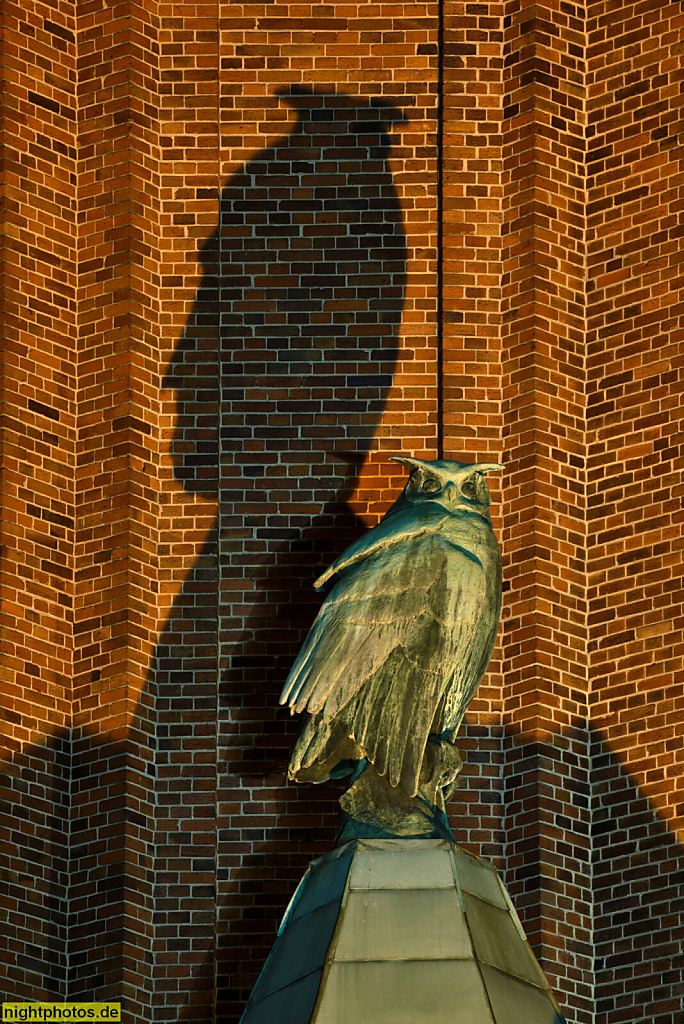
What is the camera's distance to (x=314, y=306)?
16.5 m

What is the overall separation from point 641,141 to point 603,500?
7.20 feet

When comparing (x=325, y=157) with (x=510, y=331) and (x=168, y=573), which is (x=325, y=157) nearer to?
(x=510, y=331)

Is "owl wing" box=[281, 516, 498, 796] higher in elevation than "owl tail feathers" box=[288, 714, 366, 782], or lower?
higher

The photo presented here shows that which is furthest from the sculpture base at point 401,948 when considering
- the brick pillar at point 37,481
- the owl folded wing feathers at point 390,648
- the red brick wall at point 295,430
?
the brick pillar at point 37,481

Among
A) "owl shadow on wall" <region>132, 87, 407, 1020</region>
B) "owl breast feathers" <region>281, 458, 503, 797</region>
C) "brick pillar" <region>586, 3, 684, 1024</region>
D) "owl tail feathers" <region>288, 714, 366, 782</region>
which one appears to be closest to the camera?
"owl breast feathers" <region>281, 458, 503, 797</region>

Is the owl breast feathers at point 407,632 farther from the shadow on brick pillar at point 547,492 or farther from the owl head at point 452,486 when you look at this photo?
the shadow on brick pillar at point 547,492

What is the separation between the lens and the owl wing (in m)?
12.8

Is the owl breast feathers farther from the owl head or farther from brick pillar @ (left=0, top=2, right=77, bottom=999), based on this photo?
brick pillar @ (left=0, top=2, right=77, bottom=999)

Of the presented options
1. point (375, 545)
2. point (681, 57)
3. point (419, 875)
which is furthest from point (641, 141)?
point (419, 875)

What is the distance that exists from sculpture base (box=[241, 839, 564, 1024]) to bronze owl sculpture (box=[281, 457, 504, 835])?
1.55 ft

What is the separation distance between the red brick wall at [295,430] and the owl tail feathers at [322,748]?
7.79 ft

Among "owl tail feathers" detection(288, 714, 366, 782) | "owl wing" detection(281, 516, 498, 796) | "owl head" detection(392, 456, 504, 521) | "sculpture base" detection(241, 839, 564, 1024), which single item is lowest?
"sculpture base" detection(241, 839, 564, 1024)

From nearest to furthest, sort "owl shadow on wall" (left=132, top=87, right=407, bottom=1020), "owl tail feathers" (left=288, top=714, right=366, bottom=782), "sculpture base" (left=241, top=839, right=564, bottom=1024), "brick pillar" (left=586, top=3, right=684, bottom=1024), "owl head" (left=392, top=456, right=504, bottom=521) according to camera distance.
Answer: "sculpture base" (left=241, top=839, right=564, bottom=1024)
"owl head" (left=392, top=456, right=504, bottom=521)
"owl tail feathers" (left=288, top=714, right=366, bottom=782)
"brick pillar" (left=586, top=3, right=684, bottom=1024)
"owl shadow on wall" (left=132, top=87, right=407, bottom=1020)

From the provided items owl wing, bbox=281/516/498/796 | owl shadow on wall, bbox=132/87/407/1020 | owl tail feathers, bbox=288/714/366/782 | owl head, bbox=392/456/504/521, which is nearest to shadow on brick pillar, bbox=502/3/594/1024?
owl shadow on wall, bbox=132/87/407/1020
